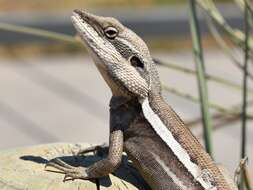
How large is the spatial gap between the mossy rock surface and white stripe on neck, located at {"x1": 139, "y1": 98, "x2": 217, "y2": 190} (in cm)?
21

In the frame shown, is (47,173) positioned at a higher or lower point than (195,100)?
lower

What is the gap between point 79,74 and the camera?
14.8 meters

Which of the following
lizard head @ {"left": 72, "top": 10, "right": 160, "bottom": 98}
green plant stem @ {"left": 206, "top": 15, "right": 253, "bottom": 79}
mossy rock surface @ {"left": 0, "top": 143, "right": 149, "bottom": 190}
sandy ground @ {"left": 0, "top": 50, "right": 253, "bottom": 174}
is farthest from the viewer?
sandy ground @ {"left": 0, "top": 50, "right": 253, "bottom": 174}

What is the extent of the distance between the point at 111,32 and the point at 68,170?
2.65ft

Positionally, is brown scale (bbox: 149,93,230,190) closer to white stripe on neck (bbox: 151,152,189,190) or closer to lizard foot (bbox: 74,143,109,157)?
white stripe on neck (bbox: 151,152,189,190)

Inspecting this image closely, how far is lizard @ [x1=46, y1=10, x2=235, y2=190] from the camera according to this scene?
12.7 ft

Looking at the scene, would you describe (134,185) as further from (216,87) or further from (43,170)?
(216,87)

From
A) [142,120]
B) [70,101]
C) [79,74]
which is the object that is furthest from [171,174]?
[79,74]

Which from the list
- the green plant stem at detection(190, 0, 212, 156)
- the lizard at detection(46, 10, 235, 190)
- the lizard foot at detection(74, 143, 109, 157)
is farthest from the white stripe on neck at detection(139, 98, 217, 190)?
the lizard foot at detection(74, 143, 109, 157)

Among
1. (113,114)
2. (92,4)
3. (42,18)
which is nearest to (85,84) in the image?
(42,18)

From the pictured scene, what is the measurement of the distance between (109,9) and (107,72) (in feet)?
38.8

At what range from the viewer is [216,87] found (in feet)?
46.3

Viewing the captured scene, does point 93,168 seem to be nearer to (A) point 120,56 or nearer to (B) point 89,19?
(A) point 120,56

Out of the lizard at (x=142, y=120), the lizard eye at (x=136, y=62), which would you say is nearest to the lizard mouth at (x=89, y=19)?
the lizard at (x=142, y=120)
